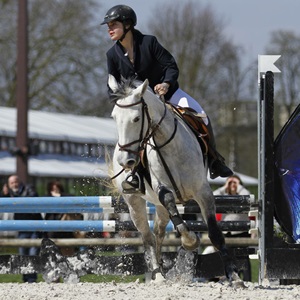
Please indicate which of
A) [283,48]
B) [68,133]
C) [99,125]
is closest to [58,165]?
[68,133]

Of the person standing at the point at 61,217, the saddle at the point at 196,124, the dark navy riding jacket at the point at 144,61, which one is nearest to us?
the dark navy riding jacket at the point at 144,61

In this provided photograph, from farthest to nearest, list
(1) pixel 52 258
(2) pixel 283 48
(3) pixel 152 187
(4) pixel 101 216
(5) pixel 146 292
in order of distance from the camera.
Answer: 1. (2) pixel 283 48
2. (4) pixel 101 216
3. (1) pixel 52 258
4. (3) pixel 152 187
5. (5) pixel 146 292

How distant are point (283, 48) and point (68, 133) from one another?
1367 cm

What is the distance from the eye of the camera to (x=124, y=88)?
30.2ft

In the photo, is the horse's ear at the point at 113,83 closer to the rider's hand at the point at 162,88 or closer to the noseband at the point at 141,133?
the noseband at the point at 141,133

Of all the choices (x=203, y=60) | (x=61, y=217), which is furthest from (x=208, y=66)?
(x=61, y=217)

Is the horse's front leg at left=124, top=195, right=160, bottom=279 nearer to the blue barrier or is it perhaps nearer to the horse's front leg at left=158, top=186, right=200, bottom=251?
the blue barrier

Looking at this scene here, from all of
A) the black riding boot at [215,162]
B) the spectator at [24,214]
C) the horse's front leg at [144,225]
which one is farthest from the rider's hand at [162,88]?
the spectator at [24,214]

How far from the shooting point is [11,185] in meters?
15.4

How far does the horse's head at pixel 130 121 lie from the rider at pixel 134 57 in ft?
2.08

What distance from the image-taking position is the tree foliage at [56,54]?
43.5 m

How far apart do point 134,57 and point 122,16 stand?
44cm

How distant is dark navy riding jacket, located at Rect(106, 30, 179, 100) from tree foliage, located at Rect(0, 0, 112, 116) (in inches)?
1318

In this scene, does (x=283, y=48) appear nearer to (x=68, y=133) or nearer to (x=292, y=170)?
(x=68, y=133)
